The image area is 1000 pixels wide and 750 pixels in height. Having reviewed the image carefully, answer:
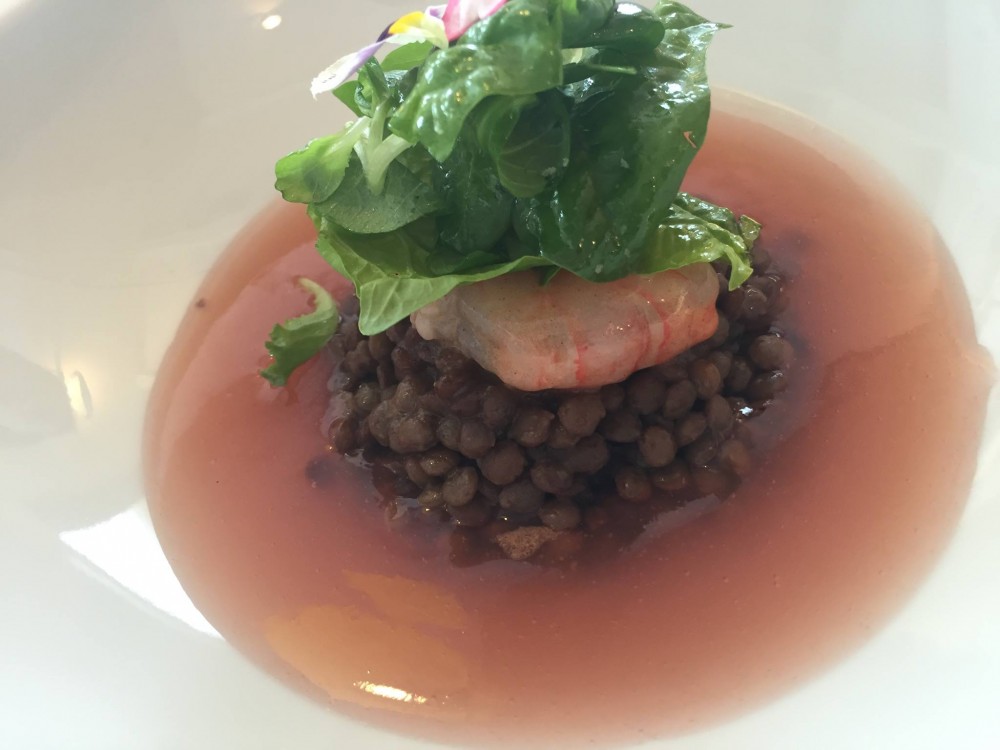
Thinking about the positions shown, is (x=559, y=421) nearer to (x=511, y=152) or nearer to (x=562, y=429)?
(x=562, y=429)

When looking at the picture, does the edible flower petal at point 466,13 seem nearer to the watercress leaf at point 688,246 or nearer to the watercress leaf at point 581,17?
the watercress leaf at point 581,17

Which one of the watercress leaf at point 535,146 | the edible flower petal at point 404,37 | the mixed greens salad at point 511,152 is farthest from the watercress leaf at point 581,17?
the edible flower petal at point 404,37

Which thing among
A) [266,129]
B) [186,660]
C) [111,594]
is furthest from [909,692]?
[266,129]

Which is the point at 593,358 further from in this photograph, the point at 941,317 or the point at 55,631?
the point at 55,631

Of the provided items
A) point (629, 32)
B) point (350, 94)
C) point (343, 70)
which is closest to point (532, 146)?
point (629, 32)

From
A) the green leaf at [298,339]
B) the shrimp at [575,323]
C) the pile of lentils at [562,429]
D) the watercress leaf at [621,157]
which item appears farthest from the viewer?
the green leaf at [298,339]

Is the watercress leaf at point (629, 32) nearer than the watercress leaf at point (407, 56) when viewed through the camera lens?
Yes
